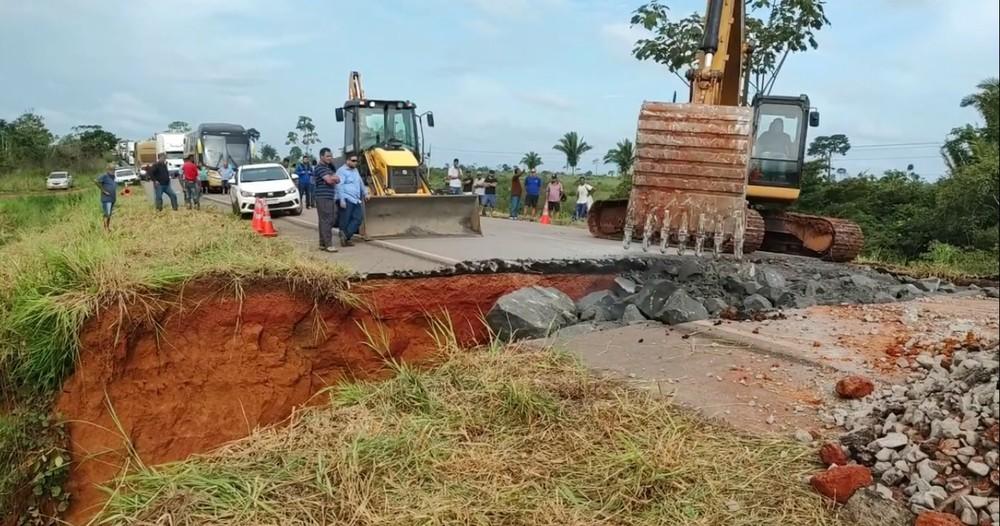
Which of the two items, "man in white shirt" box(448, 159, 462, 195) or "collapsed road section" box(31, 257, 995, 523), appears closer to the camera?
"collapsed road section" box(31, 257, 995, 523)

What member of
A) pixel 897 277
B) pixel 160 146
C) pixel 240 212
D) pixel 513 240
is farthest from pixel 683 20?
pixel 160 146

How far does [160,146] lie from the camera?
39625 mm

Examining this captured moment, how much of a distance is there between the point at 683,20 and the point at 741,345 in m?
14.0

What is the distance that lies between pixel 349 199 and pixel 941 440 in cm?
840

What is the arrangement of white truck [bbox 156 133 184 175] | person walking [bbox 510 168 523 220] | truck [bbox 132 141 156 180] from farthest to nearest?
truck [bbox 132 141 156 180], white truck [bbox 156 133 184 175], person walking [bbox 510 168 523 220]

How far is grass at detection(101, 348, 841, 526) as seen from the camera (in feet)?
14.0

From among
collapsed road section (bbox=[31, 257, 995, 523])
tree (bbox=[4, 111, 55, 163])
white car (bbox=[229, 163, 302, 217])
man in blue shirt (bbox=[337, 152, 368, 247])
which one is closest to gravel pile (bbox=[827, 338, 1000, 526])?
collapsed road section (bbox=[31, 257, 995, 523])

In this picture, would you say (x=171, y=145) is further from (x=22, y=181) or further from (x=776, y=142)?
(x=776, y=142)

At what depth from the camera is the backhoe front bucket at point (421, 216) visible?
39.1 ft

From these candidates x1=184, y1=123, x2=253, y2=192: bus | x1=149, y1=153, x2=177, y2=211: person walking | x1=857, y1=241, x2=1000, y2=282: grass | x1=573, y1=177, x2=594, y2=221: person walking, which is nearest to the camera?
x1=857, y1=241, x2=1000, y2=282: grass

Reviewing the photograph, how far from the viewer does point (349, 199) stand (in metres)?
10.6

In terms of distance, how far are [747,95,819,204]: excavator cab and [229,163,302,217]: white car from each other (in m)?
10.9

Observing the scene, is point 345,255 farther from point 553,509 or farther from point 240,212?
point 240,212

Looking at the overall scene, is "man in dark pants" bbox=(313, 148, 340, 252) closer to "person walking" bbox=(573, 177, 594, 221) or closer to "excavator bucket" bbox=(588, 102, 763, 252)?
"excavator bucket" bbox=(588, 102, 763, 252)
